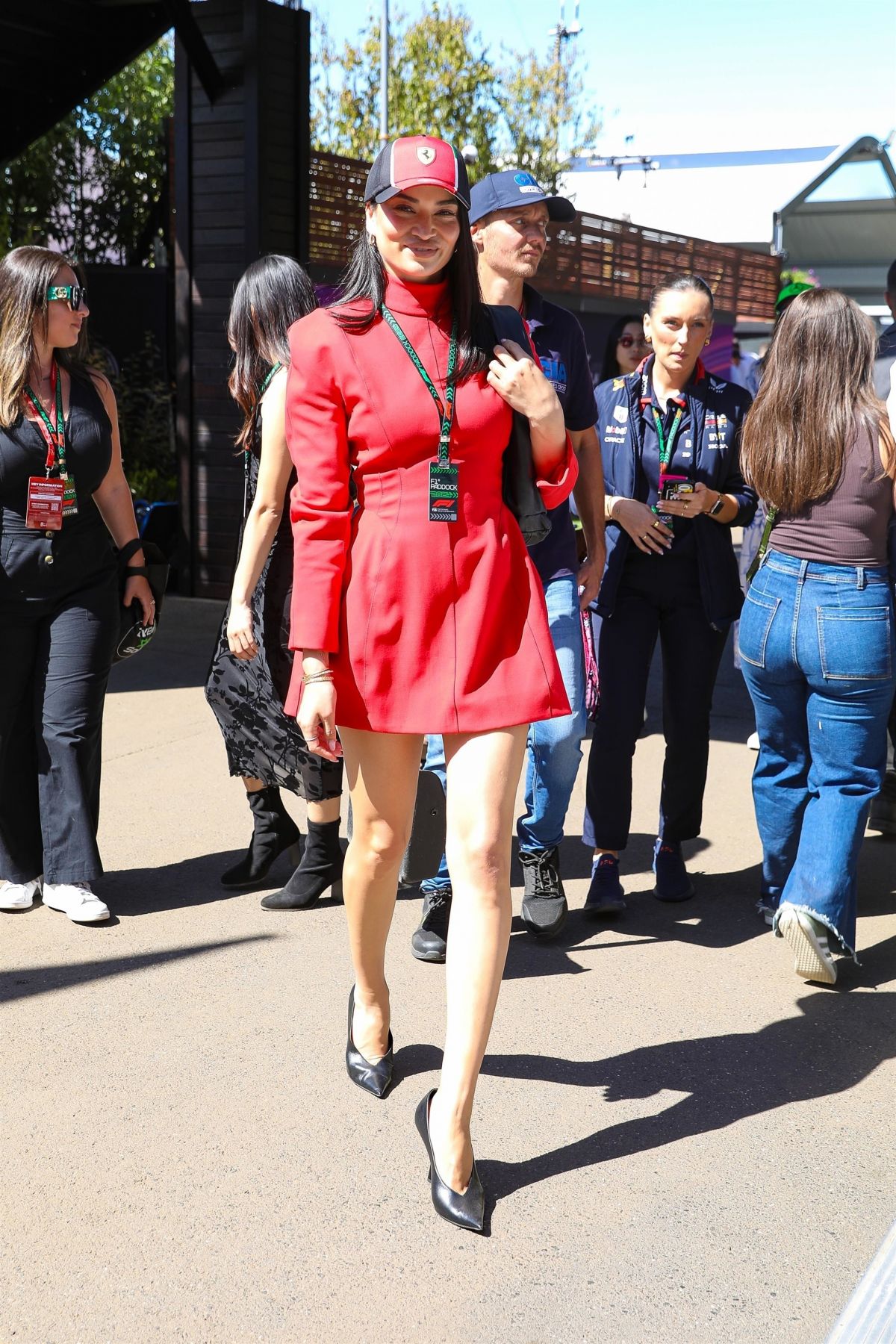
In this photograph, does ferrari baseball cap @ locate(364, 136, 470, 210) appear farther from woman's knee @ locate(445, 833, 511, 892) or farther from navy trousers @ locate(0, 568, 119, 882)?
navy trousers @ locate(0, 568, 119, 882)

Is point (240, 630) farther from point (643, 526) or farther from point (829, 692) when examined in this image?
point (829, 692)

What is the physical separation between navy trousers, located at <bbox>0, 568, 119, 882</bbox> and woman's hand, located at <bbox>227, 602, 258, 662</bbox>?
1.82 feet

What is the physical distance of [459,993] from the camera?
2832mm

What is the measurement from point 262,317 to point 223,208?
550 cm

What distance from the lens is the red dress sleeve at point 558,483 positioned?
10.0ft

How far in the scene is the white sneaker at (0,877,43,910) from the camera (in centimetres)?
460

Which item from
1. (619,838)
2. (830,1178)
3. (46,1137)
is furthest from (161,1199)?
(619,838)

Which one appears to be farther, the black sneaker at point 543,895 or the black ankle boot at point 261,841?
the black ankle boot at point 261,841

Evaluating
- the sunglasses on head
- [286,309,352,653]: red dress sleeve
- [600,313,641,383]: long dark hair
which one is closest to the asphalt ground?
[286,309,352,653]: red dress sleeve

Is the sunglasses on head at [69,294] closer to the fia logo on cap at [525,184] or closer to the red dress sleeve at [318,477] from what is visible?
the fia logo on cap at [525,184]

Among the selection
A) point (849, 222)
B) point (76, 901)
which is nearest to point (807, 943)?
point (76, 901)

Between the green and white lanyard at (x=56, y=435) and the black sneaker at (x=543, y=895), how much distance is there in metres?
1.87

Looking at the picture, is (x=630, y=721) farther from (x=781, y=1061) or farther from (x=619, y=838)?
(x=781, y=1061)

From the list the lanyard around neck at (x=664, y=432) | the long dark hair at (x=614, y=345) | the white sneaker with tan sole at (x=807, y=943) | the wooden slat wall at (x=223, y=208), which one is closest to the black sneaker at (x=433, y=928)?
the white sneaker with tan sole at (x=807, y=943)
